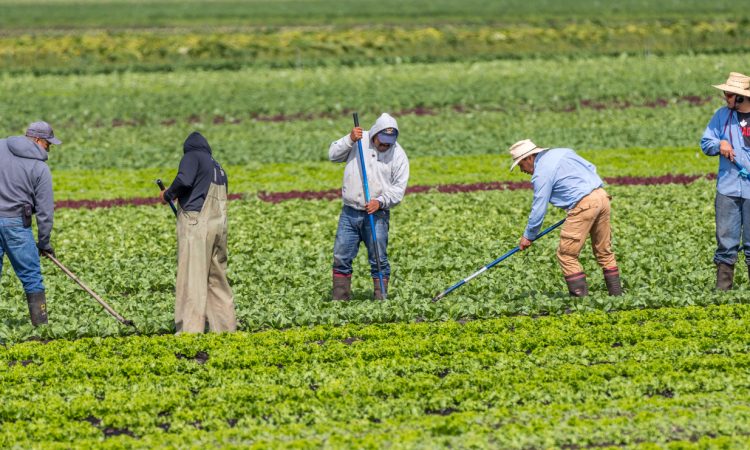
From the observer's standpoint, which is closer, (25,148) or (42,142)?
(25,148)

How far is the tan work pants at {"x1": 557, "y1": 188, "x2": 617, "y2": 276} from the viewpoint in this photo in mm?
13266

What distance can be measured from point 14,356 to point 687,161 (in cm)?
1671

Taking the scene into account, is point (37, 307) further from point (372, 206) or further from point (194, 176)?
point (372, 206)

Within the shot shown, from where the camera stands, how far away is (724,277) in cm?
1402

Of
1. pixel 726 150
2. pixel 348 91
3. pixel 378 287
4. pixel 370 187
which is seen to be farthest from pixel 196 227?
pixel 348 91

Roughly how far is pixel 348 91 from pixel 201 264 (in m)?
23.5

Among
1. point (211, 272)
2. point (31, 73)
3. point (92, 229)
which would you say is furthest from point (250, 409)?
point (31, 73)

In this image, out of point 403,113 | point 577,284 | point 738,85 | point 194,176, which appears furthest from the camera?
point 403,113

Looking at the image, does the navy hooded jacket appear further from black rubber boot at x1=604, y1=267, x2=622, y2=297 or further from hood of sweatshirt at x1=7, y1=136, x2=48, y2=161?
black rubber boot at x1=604, y1=267, x2=622, y2=297

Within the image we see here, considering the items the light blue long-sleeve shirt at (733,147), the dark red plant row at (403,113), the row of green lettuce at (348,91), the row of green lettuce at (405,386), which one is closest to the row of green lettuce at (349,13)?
the row of green lettuce at (348,91)

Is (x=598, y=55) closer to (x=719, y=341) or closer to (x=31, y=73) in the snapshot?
(x=31, y=73)

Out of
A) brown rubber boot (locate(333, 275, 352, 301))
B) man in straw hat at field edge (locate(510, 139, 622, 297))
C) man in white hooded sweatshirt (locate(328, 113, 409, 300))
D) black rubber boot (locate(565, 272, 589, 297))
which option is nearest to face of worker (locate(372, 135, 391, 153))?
man in white hooded sweatshirt (locate(328, 113, 409, 300))

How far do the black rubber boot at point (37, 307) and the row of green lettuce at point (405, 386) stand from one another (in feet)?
3.27

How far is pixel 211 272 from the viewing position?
13.2m
